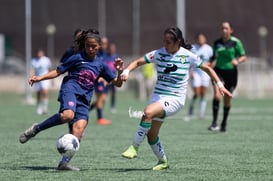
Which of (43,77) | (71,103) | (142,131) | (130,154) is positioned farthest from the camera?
(43,77)

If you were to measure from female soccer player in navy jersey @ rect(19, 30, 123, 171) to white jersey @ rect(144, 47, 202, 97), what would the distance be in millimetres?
543

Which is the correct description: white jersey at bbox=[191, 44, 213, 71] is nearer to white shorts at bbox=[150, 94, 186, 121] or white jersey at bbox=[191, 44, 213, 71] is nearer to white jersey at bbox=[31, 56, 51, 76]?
white jersey at bbox=[31, 56, 51, 76]

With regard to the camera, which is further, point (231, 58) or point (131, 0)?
point (131, 0)

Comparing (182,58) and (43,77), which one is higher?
(182,58)

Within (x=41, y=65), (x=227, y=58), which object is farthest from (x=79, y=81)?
(x=41, y=65)

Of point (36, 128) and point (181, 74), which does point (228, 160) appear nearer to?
point (181, 74)

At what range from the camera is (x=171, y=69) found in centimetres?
1040

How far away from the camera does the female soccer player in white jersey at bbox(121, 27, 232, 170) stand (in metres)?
10.3

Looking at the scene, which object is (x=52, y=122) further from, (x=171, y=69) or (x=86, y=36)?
(x=171, y=69)

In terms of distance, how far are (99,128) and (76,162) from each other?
286 inches

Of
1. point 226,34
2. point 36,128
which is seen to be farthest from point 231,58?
point 36,128

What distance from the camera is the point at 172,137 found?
1577cm

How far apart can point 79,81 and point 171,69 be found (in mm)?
1263

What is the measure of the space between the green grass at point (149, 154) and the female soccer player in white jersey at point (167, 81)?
426 mm
